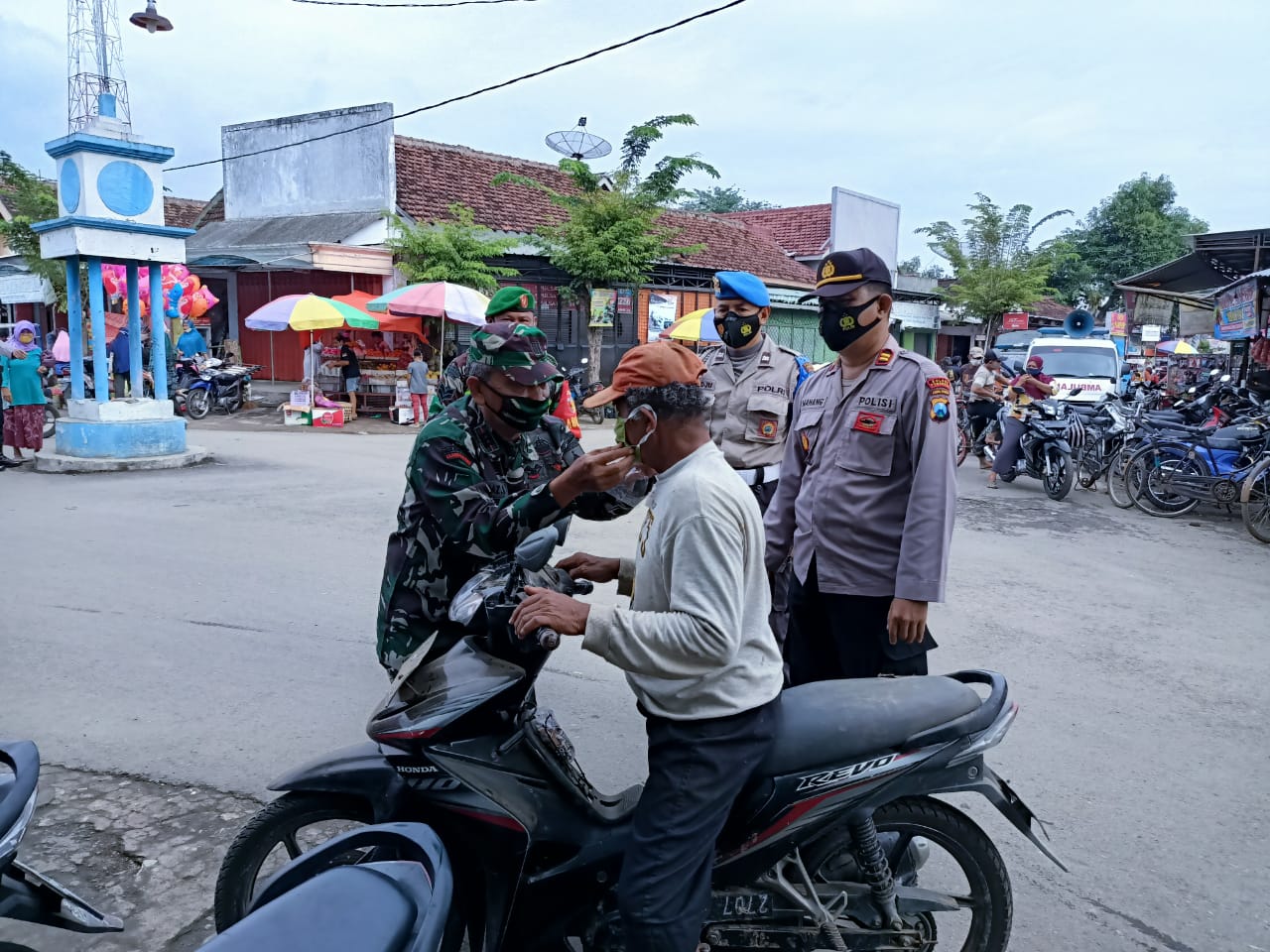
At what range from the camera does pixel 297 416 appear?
16734 mm

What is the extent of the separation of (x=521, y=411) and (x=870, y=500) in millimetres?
1139

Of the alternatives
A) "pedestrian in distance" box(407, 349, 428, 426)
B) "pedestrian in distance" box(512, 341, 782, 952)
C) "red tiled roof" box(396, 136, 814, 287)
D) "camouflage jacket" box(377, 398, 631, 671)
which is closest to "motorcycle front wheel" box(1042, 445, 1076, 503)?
"camouflage jacket" box(377, 398, 631, 671)

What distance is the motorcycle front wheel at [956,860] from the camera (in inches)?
90.7

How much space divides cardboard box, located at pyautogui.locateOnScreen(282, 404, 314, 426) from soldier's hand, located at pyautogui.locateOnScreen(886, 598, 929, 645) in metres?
15.3

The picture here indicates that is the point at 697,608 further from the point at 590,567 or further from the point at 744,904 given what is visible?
the point at 744,904

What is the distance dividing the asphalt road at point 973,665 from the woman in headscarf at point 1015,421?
2267 millimetres

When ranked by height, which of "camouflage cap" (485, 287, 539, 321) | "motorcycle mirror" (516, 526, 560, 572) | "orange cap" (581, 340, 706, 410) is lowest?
"motorcycle mirror" (516, 526, 560, 572)

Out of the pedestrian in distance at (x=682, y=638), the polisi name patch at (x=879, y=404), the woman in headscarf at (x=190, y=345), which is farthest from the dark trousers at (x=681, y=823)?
the woman in headscarf at (x=190, y=345)

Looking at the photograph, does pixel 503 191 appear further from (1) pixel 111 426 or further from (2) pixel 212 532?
(2) pixel 212 532

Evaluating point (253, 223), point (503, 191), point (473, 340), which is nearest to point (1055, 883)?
point (473, 340)

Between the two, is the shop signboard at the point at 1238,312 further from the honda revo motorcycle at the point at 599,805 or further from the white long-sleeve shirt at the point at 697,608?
the white long-sleeve shirt at the point at 697,608

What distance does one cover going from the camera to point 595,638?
197cm

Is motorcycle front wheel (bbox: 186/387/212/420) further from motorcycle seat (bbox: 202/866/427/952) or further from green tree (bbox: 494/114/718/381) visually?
motorcycle seat (bbox: 202/866/427/952)

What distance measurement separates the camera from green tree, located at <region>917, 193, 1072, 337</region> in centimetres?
2955
